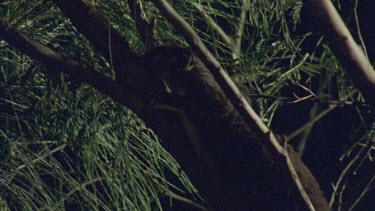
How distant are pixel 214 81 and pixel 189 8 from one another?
0.20m

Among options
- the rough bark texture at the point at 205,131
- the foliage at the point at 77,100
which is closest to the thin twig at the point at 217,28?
the foliage at the point at 77,100

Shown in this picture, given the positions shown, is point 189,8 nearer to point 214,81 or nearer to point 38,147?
point 214,81

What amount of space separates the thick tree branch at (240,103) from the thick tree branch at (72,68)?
5.2 inches

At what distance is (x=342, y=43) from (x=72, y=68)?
0.34 m

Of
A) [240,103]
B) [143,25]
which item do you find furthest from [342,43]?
[143,25]

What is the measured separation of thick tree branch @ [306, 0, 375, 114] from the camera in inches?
A: 36.3

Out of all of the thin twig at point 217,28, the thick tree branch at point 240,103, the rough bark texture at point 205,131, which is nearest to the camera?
the thick tree branch at point 240,103

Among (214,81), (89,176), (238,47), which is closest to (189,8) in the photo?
(238,47)

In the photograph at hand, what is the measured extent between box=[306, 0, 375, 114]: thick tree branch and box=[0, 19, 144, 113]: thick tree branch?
24 centimetres

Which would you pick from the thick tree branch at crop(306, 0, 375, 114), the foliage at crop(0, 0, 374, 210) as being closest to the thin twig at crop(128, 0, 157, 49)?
the foliage at crop(0, 0, 374, 210)

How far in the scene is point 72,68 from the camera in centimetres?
97

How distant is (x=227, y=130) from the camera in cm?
95

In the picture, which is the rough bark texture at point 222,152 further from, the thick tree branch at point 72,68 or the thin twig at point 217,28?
the thin twig at point 217,28

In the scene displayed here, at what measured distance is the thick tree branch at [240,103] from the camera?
84cm
